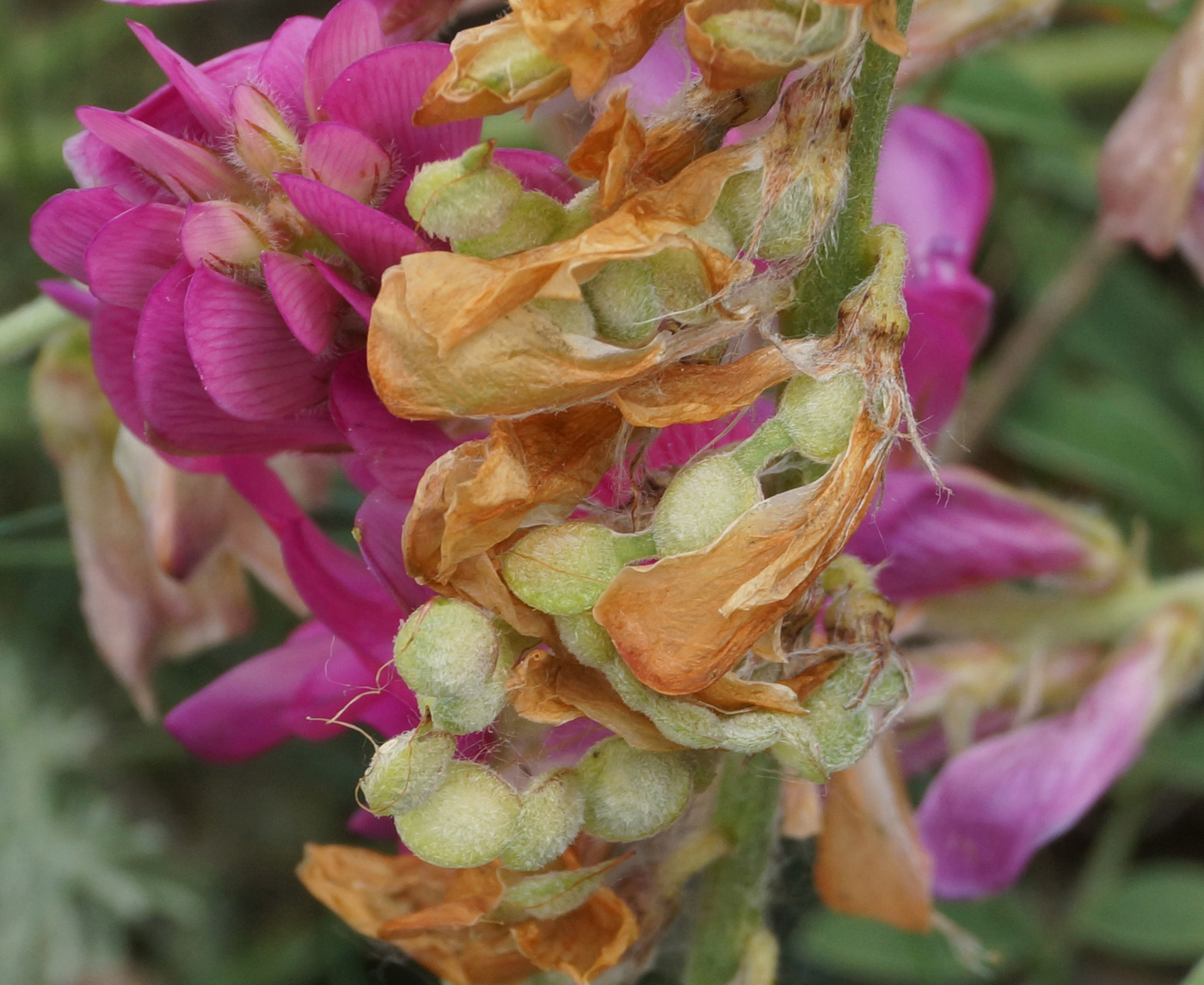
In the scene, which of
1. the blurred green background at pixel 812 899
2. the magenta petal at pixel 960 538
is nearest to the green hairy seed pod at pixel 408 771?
the magenta petal at pixel 960 538

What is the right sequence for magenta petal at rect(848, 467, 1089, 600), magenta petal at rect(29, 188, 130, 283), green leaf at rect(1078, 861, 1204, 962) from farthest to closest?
1. green leaf at rect(1078, 861, 1204, 962)
2. magenta petal at rect(848, 467, 1089, 600)
3. magenta petal at rect(29, 188, 130, 283)

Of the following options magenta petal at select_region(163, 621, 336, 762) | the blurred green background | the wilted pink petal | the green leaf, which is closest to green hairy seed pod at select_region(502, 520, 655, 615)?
magenta petal at select_region(163, 621, 336, 762)

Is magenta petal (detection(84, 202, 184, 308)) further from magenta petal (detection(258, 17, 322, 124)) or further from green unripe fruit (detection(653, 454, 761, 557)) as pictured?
green unripe fruit (detection(653, 454, 761, 557))

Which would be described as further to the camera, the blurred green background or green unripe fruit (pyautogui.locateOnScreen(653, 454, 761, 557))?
the blurred green background

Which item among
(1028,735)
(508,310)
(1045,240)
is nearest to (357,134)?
(508,310)

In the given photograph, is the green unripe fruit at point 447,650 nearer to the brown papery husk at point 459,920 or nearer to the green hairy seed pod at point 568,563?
the green hairy seed pod at point 568,563

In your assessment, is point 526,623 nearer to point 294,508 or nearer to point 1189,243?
point 294,508

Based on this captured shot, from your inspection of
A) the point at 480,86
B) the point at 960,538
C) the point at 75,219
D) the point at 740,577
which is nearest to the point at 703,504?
the point at 740,577
